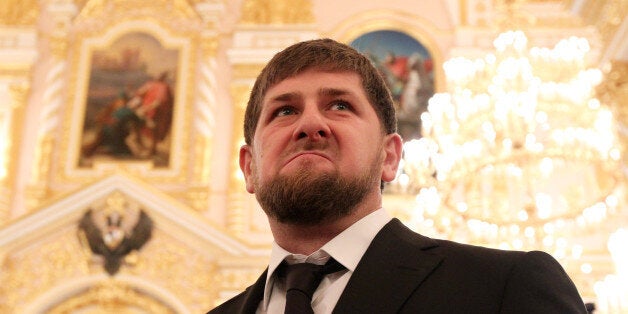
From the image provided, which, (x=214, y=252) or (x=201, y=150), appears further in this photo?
(x=201, y=150)

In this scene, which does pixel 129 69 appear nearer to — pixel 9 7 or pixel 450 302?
pixel 9 7

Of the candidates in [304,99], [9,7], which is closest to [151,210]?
[9,7]

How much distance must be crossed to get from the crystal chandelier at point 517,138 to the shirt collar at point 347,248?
5669mm

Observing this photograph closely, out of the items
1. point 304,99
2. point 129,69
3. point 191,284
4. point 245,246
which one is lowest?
point 191,284

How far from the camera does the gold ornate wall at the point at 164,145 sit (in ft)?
29.5

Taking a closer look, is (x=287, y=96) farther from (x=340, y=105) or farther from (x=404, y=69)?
(x=404, y=69)

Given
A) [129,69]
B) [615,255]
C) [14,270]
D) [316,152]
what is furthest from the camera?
[129,69]

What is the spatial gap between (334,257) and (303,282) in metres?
0.10

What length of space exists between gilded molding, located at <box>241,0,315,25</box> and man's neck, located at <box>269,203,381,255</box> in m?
9.94

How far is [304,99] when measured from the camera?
6.10ft

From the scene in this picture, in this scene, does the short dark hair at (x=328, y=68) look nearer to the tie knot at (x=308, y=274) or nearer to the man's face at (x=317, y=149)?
the man's face at (x=317, y=149)

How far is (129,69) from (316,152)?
33.4ft

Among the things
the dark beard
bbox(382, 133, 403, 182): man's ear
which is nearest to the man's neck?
the dark beard

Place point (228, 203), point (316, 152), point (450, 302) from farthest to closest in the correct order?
point (228, 203)
point (316, 152)
point (450, 302)
